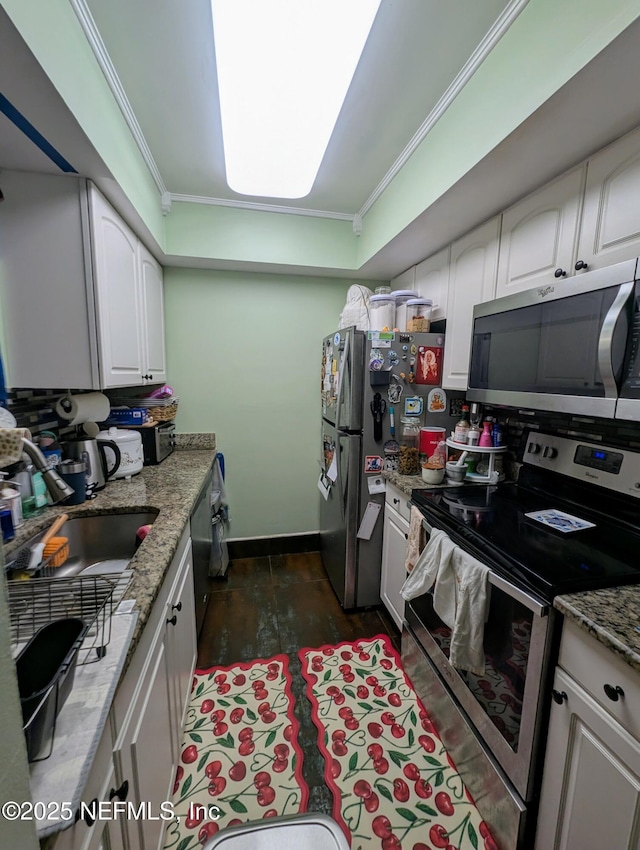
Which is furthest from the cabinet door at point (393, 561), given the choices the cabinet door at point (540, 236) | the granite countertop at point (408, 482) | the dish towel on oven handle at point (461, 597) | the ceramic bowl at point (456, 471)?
the cabinet door at point (540, 236)

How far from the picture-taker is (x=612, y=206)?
106 cm

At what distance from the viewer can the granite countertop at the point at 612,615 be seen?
0.71 m

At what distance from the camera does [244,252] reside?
2.24 metres

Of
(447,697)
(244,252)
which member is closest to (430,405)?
(447,697)

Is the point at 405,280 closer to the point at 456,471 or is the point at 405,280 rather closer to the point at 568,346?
the point at 456,471

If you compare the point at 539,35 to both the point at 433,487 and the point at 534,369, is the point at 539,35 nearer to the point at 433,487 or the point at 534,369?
the point at 534,369

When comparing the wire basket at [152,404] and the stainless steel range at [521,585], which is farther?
the wire basket at [152,404]

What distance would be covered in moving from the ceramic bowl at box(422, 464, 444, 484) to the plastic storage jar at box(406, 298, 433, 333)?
2.67 ft

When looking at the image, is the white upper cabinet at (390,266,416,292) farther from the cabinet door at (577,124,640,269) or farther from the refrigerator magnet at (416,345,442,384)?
the cabinet door at (577,124,640,269)

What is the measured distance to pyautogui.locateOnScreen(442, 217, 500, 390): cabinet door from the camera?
159 cm

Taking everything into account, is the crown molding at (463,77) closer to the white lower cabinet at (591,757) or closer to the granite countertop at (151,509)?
the white lower cabinet at (591,757)

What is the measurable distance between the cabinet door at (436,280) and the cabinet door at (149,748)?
6.45 feet

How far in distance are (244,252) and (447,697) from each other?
8.32 ft

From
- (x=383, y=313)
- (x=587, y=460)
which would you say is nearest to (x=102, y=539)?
(x=383, y=313)
